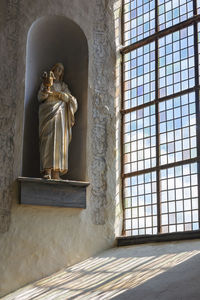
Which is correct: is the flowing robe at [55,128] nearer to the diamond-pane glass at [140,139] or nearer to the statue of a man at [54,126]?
the statue of a man at [54,126]

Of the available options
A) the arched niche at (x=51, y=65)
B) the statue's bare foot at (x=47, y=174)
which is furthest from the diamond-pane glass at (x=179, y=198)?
the statue's bare foot at (x=47, y=174)

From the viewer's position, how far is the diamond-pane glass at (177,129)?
10023mm

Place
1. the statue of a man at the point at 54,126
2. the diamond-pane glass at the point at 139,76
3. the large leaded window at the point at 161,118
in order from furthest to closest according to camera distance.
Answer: the diamond-pane glass at the point at 139,76 < the statue of a man at the point at 54,126 < the large leaded window at the point at 161,118

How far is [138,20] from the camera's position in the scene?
37.9 ft

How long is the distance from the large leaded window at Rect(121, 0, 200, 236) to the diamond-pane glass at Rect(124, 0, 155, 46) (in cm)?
2

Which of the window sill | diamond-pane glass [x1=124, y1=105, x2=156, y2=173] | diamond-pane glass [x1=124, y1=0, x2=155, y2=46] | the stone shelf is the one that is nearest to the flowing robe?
the stone shelf

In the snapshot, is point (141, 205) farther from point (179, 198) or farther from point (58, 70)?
point (58, 70)

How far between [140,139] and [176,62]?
145 cm

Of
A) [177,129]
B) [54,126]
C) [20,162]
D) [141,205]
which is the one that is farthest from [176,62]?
[20,162]

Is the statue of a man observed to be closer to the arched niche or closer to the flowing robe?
the flowing robe

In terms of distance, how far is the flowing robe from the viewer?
10.1 meters

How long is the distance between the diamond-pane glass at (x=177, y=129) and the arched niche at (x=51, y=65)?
135 cm

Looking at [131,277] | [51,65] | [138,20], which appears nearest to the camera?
[131,277]

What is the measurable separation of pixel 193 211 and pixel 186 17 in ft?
11.0
